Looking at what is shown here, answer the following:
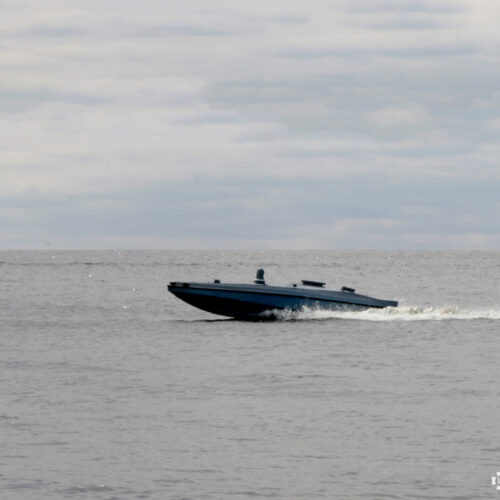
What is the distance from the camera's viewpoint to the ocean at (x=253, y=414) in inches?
821

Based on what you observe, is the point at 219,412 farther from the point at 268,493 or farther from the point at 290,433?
the point at 268,493

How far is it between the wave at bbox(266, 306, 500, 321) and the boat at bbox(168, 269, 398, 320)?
329 millimetres

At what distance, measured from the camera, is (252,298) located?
53.7 metres

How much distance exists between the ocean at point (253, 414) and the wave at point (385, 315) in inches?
18.3

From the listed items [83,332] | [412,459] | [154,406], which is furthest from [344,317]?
[412,459]

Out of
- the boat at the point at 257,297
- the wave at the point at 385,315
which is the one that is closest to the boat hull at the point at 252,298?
the boat at the point at 257,297

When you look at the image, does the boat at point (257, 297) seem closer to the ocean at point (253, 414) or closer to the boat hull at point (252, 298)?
the boat hull at point (252, 298)

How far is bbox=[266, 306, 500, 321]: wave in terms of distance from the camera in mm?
54812

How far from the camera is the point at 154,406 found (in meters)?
29.4

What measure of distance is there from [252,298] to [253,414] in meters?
25.9

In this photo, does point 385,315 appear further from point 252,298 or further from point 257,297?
point 252,298

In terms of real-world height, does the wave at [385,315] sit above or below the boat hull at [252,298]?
below

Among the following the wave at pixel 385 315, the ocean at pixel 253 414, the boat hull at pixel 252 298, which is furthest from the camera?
the wave at pixel 385 315

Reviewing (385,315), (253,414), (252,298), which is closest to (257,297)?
(252,298)
